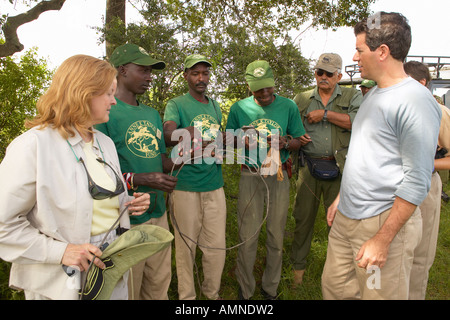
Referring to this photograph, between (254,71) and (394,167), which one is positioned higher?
(254,71)

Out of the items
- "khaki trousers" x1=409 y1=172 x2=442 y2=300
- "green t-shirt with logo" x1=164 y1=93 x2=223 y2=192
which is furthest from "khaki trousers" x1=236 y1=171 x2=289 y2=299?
"khaki trousers" x1=409 y1=172 x2=442 y2=300

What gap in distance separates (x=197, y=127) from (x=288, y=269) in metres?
2.07

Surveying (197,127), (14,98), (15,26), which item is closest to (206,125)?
(197,127)

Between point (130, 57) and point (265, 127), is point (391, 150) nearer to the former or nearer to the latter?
point (265, 127)

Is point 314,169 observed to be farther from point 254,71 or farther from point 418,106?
point 418,106

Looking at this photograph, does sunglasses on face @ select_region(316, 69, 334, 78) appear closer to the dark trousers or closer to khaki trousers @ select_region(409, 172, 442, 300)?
the dark trousers

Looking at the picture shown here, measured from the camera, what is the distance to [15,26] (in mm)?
4363

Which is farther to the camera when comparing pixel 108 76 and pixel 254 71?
pixel 254 71

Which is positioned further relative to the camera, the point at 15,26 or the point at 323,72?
the point at 15,26

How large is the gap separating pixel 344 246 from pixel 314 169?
53.6 inches

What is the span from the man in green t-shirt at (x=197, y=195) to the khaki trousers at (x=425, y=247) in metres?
1.70

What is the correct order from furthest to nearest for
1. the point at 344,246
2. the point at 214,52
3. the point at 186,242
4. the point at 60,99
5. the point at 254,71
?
the point at 214,52 < the point at 254,71 < the point at 186,242 < the point at 344,246 < the point at 60,99
